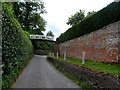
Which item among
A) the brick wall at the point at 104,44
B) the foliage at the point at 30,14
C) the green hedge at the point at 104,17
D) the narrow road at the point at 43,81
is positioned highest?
the foliage at the point at 30,14

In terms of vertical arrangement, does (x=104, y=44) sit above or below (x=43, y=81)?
above

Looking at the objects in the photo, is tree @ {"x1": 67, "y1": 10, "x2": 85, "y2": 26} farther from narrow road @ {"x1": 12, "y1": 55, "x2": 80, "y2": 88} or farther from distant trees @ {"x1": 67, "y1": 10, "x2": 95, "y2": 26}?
narrow road @ {"x1": 12, "y1": 55, "x2": 80, "y2": 88}

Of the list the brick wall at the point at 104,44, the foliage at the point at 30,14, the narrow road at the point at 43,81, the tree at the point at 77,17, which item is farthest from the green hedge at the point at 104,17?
the tree at the point at 77,17

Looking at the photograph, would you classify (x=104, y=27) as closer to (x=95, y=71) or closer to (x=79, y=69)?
(x=79, y=69)

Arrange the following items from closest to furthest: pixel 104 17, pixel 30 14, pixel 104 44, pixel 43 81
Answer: pixel 43 81 → pixel 104 44 → pixel 104 17 → pixel 30 14

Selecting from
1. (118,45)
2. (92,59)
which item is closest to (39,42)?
(92,59)

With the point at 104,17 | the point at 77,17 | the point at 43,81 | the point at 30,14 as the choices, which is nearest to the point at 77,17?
the point at 77,17

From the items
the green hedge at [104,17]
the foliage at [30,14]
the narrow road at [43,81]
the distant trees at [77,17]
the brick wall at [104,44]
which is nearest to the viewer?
the narrow road at [43,81]

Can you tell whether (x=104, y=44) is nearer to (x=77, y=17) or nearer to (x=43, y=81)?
(x=43, y=81)

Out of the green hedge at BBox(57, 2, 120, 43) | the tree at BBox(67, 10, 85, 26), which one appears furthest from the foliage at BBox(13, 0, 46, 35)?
the green hedge at BBox(57, 2, 120, 43)

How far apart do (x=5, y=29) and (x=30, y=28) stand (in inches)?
1663

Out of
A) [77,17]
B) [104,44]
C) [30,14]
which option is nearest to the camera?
[104,44]

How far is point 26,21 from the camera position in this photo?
4678cm

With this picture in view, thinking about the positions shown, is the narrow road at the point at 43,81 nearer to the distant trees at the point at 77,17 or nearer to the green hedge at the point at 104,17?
the green hedge at the point at 104,17
